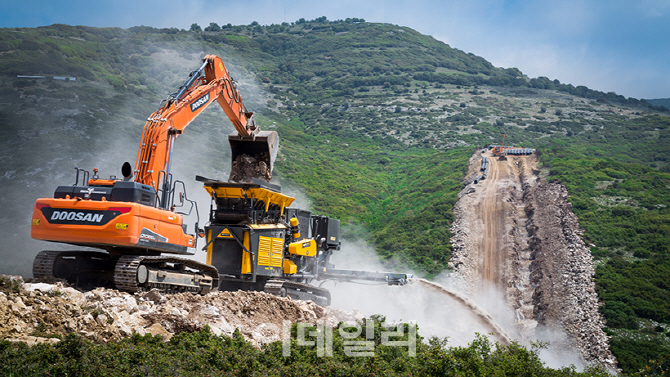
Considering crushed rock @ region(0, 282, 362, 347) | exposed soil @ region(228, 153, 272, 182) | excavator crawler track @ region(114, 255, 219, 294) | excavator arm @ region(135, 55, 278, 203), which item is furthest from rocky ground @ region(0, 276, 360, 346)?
exposed soil @ region(228, 153, 272, 182)

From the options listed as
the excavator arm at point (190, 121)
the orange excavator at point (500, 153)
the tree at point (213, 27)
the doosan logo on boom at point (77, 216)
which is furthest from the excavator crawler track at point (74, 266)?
the tree at point (213, 27)

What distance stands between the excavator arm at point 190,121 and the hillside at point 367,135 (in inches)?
533

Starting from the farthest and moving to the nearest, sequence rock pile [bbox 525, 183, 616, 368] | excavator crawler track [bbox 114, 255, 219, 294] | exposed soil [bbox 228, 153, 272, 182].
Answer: rock pile [bbox 525, 183, 616, 368]
exposed soil [bbox 228, 153, 272, 182]
excavator crawler track [bbox 114, 255, 219, 294]

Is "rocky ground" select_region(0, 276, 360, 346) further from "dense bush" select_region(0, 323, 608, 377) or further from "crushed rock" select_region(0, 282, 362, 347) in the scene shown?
"dense bush" select_region(0, 323, 608, 377)

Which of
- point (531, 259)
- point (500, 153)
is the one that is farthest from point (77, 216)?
point (500, 153)

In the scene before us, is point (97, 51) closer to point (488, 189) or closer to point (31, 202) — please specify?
point (31, 202)

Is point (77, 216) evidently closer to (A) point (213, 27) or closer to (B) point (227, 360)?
(B) point (227, 360)

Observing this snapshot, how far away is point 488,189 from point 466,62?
330 ft

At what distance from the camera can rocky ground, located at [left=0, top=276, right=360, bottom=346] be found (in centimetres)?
649

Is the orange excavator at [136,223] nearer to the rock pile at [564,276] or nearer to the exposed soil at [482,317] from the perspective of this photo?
the exposed soil at [482,317]

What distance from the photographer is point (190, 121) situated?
10602 mm

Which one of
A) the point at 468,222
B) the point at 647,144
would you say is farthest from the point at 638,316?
the point at 647,144

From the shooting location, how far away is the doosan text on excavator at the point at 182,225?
8.08 meters

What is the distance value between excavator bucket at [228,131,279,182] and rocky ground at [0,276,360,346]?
4359mm
